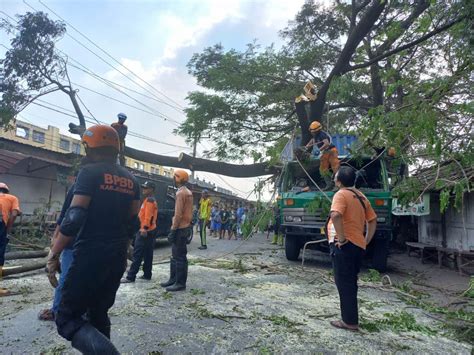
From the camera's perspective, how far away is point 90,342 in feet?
6.87

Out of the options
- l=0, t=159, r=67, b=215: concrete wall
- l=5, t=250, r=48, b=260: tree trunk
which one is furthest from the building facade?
l=5, t=250, r=48, b=260: tree trunk

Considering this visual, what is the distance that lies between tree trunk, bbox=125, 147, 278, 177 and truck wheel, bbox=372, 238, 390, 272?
17.7 ft

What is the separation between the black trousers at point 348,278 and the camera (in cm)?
364

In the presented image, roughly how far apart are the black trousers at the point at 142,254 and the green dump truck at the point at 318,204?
323 cm

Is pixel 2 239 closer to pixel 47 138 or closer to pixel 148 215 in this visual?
pixel 148 215

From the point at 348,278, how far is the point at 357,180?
438 centimetres

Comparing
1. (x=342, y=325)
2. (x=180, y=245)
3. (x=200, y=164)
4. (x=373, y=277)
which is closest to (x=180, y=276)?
(x=180, y=245)

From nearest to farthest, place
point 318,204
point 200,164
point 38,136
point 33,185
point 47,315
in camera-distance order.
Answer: point 47,315 < point 318,204 < point 200,164 < point 33,185 < point 38,136

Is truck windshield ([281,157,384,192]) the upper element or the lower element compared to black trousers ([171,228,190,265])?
upper

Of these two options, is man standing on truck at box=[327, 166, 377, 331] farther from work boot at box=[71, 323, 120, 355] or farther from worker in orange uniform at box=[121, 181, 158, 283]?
worker in orange uniform at box=[121, 181, 158, 283]

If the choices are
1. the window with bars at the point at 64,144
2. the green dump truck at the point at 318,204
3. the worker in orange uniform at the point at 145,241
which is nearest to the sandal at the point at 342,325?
the worker in orange uniform at the point at 145,241

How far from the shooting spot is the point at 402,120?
16.8 feet

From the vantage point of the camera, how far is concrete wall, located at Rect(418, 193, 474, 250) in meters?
9.26

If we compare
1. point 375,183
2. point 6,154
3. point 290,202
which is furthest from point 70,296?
point 6,154
